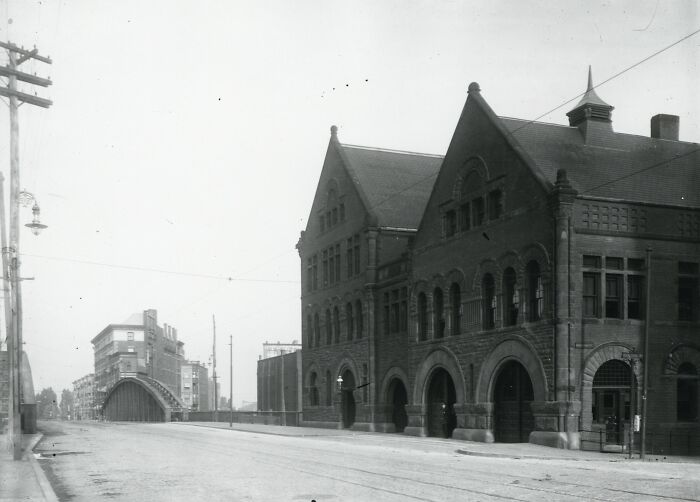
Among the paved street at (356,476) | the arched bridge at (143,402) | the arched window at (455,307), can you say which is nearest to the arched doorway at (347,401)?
the arched window at (455,307)

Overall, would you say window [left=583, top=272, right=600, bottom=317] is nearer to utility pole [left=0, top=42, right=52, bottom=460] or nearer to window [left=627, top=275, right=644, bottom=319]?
window [left=627, top=275, right=644, bottom=319]

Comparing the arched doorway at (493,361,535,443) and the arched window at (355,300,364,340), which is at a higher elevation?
the arched window at (355,300,364,340)

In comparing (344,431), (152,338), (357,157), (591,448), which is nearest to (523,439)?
(591,448)

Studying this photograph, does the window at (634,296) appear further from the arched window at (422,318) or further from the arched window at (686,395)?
the arched window at (422,318)

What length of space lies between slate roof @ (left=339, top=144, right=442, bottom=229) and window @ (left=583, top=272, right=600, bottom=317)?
1866cm

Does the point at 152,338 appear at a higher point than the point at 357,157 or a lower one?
lower

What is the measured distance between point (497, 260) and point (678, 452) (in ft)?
32.7

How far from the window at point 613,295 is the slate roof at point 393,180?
739 inches

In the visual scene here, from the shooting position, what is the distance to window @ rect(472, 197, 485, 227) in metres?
36.2

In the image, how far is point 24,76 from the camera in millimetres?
26062

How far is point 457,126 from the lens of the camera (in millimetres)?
38000

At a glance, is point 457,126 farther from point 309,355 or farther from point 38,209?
point 309,355

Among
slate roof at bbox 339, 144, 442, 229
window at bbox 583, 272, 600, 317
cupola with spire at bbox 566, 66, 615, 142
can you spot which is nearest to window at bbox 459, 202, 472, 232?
cupola with spire at bbox 566, 66, 615, 142

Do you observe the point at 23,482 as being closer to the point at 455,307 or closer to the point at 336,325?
the point at 455,307
